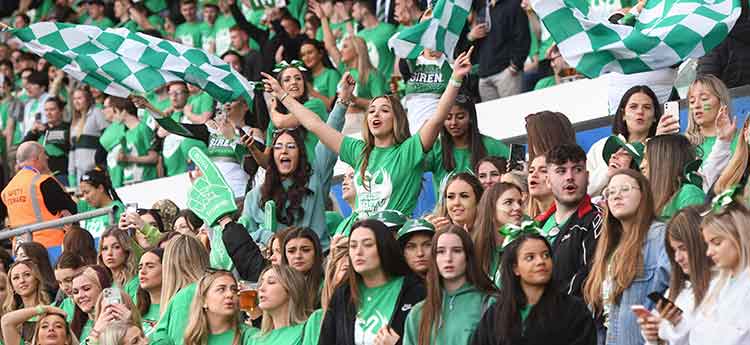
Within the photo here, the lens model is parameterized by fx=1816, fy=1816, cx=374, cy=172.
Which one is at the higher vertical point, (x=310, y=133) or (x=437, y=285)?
(x=310, y=133)

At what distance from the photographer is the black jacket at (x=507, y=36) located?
46.2ft

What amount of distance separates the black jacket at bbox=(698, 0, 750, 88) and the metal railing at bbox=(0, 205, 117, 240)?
4655 mm

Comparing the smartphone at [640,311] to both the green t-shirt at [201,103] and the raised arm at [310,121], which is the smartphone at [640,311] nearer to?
the raised arm at [310,121]

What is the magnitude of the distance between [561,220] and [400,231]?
2.56 feet

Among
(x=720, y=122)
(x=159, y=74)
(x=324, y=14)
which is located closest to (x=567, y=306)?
(x=720, y=122)

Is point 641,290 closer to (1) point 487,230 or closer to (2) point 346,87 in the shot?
(1) point 487,230

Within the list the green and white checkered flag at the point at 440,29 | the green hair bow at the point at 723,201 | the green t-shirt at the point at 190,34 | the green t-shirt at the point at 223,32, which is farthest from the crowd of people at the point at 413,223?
the green t-shirt at the point at 190,34

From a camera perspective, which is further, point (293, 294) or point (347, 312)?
point (293, 294)

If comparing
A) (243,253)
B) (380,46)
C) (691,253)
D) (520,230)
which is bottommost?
(691,253)

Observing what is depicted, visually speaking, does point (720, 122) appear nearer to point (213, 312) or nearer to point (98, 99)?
point (213, 312)

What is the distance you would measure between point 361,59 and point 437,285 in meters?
6.09

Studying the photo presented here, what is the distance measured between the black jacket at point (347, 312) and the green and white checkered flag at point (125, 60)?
173 inches

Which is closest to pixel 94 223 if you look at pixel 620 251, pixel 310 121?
pixel 310 121

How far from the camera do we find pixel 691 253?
24.3 ft
